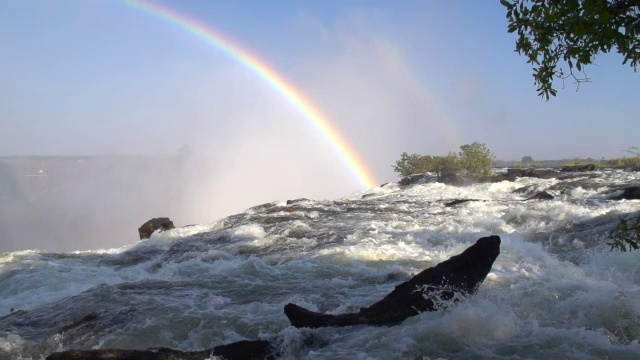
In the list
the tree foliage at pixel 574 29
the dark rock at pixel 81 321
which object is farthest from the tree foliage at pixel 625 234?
the dark rock at pixel 81 321

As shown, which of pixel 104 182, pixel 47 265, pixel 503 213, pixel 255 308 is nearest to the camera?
pixel 255 308

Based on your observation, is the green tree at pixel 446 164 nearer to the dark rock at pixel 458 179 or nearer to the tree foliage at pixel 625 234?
the dark rock at pixel 458 179

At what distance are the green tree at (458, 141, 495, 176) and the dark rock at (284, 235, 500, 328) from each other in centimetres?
3482

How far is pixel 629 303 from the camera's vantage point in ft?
23.9

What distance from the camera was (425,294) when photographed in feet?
23.6

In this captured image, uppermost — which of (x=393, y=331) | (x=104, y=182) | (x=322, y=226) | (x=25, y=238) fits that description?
(x=104, y=182)

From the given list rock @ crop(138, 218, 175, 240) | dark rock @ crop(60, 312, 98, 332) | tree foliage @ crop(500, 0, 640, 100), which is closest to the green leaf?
tree foliage @ crop(500, 0, 640, 100)

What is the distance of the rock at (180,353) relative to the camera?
17.4ft

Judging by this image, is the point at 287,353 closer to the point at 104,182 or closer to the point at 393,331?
the point at 393,331

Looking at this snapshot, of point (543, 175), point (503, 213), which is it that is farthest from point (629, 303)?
Answer: point (543, 175)

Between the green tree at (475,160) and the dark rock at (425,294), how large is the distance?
114 ft

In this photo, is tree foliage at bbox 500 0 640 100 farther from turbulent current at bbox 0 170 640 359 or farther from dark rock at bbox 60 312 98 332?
dark rock at bbox 60 312 98 332

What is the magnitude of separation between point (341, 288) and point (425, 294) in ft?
10.6

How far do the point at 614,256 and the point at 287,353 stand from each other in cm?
848
